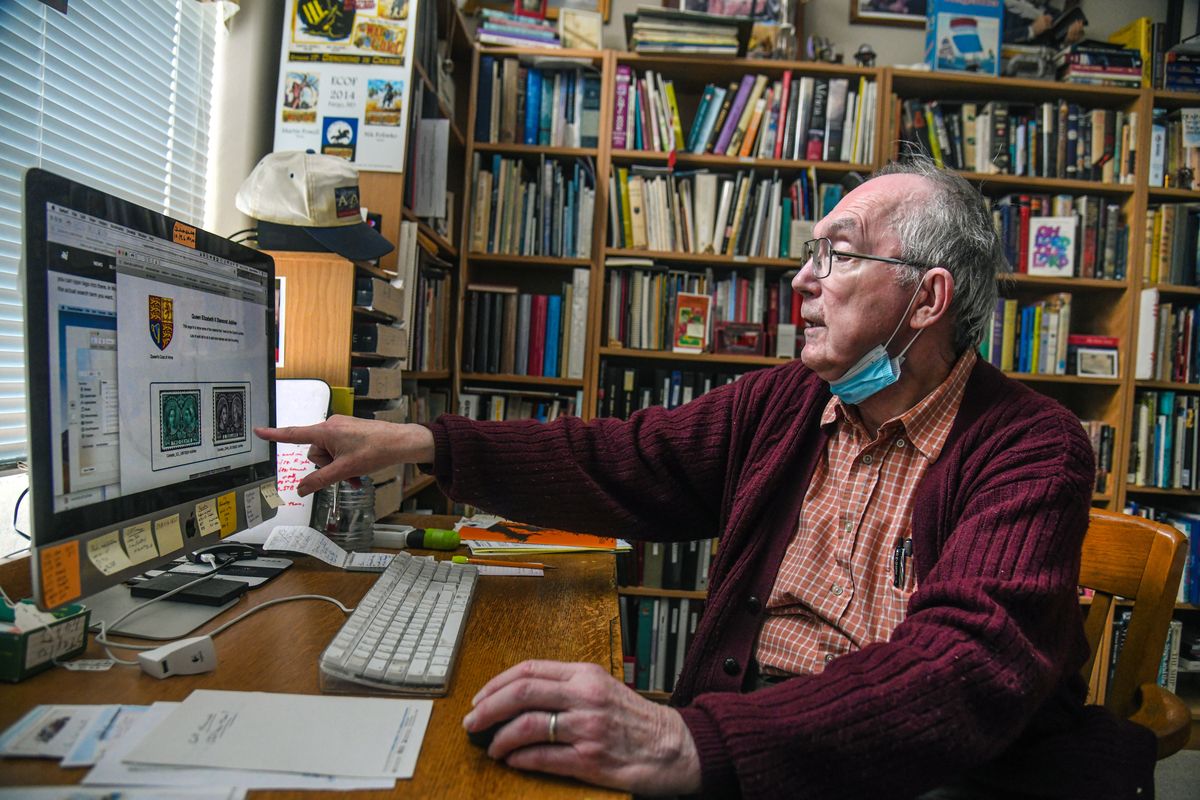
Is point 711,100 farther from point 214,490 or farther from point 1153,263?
point 214,490

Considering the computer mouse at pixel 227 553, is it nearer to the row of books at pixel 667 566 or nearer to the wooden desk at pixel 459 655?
the wooden desk at pixel 459 655

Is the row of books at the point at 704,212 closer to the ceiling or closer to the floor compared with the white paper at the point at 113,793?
closer to the ceiling

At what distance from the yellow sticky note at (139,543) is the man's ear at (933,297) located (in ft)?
3.52

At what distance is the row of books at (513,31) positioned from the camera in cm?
256

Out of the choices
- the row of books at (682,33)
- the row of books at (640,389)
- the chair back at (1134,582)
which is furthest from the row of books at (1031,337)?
the chair back at (1134,582)

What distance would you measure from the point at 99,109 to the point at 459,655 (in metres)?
1.38

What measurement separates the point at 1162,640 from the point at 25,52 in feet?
6.67

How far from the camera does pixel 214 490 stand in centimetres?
93


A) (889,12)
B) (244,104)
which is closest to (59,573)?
(244,104)

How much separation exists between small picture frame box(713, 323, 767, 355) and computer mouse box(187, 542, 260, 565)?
1.78m

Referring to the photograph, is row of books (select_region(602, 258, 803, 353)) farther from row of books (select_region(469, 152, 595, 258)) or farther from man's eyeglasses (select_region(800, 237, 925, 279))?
man's eyeglasses (select_region(800, 237, 925, 279))

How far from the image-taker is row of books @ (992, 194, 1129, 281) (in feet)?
8.60

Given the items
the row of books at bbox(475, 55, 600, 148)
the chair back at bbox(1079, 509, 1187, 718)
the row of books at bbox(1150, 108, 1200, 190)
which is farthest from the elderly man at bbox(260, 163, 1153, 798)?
the row of books at bbox(1150, 108, 1200, 190)

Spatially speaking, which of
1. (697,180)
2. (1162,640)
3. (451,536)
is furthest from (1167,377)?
(451,536)
